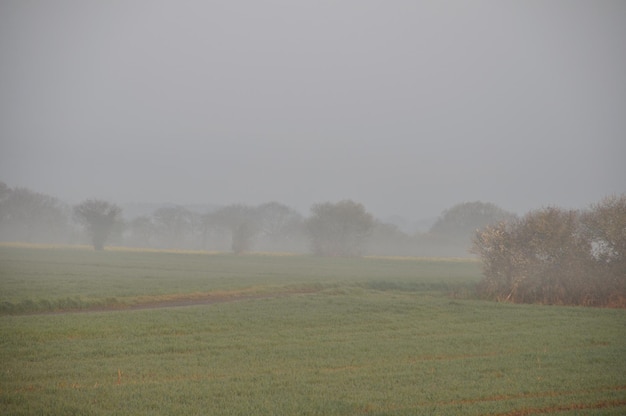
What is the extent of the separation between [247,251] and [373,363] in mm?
87910

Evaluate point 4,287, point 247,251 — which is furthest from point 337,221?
point 4,287

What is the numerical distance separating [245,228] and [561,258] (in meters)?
69.2

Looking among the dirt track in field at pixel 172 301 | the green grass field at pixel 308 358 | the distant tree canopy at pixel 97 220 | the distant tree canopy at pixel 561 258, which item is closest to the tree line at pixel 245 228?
the distant tree canopy at pixel 97 220

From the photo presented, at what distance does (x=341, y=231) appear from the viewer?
105 meters

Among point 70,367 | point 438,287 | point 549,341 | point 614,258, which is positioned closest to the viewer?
point 70,367

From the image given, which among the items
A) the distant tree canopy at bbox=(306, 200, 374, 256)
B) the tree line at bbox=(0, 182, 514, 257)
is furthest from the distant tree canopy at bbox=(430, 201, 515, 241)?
the distant tree canopy at bbox=(306, 200, 374, 256)

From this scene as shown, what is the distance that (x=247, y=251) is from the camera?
103875 mm

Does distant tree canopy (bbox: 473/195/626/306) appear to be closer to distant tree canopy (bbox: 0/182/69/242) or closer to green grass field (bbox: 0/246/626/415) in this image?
green grass field (bbox: 0/246/626/415)

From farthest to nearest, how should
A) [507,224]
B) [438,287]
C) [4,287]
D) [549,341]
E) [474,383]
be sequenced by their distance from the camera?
1. [438,287]
2. [507,224]
3. [4,287]
4. [549,341]
5. [474,383]

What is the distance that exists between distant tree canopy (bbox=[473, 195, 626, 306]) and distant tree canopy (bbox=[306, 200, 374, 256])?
61806 mm

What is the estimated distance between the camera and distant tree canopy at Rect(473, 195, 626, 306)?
124ft

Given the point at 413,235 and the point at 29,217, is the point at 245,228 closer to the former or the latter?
the point at 413,235

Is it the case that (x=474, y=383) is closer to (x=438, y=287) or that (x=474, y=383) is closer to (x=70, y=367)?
(x=70, y=367)

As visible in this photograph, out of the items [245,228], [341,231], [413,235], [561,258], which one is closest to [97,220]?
[245,228]
